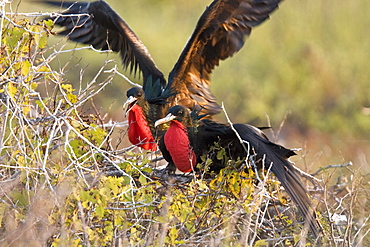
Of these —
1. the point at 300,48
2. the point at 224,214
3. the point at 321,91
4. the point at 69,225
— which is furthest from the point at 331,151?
the point at 69,225

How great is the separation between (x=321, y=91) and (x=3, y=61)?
19.1 ft

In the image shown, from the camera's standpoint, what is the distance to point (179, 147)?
380cm

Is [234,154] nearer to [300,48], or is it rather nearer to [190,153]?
[190,153]

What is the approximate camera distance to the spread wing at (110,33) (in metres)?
4.94

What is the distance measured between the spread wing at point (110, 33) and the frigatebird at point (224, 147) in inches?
37.4

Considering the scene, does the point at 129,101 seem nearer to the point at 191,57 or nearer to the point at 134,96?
the point at 134,96

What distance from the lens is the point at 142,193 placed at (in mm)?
3162

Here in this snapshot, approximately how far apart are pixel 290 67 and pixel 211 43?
14.6 ft

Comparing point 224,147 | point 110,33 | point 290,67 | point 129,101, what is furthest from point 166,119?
point 290,67

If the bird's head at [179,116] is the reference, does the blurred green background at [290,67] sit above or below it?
Answer: below

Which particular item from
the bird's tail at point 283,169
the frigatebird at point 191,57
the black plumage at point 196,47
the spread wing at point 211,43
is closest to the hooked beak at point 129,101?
the frigatebird at point 191,57

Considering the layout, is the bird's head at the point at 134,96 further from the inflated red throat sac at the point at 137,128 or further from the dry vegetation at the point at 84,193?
the dry vegetation at the point at 84,193

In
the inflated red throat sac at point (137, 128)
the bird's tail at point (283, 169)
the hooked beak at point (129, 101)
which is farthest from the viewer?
the inflated red throat sac at point (137, 128)

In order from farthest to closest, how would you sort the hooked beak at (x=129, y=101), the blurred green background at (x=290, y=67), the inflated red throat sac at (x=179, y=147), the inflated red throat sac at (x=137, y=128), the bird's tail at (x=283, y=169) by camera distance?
the blurred green background at (x=290, y=67), the inflated red throat sac at (x=137, y=128), the hooked beak at (x=129, y=101), the inflated red throat sac at (x=179, y=147), the bird's tail at (x=283, y=169)
